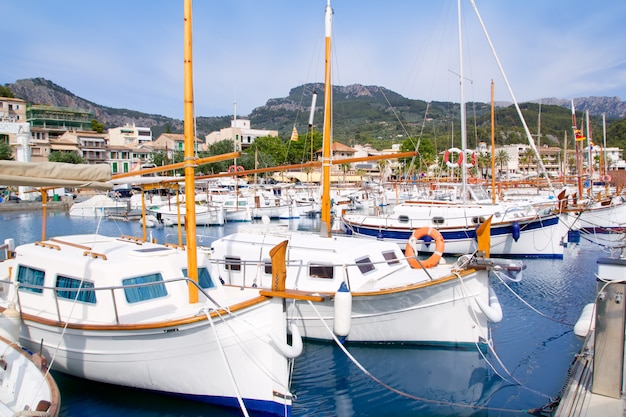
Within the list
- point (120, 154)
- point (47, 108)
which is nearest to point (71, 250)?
point (120, 154)

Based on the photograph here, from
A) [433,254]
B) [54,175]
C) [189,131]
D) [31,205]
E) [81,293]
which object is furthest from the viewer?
[31,205]

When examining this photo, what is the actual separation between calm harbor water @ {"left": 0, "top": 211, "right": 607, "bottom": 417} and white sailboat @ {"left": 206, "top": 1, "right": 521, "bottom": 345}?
0.41m

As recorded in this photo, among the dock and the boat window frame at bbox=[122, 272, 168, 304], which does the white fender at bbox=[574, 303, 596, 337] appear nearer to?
the dock

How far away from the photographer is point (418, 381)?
11297 millimetres

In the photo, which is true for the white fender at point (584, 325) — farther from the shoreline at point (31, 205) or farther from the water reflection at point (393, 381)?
the shoreline at point (31, 205)

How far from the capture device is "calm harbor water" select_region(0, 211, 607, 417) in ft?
32.1

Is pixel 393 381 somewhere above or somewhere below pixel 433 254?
below

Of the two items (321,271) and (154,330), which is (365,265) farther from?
(154,330)

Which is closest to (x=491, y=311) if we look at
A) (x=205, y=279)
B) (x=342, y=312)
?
(x=342, y=312)

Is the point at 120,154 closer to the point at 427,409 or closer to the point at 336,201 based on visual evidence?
the point at 336,201

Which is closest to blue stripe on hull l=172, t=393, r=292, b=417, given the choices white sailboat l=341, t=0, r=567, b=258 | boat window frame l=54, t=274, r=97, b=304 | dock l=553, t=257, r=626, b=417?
boat window frame l=54, t=274, r=97, b=304

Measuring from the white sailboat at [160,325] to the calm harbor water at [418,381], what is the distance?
2.14 ft

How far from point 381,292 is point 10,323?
26.8 feet

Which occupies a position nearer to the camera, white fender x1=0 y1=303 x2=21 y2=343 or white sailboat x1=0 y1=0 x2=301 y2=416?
white sailboat x1=0 y1=0 x2=301 y2=416
